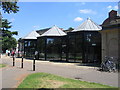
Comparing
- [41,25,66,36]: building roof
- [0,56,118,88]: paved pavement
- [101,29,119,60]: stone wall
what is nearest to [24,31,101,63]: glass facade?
[41,25,66,36]: building roof

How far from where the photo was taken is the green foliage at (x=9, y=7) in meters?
15.1

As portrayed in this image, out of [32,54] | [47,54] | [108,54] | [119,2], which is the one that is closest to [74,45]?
[47,54]

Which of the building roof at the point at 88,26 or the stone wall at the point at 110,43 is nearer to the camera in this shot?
the stone wall at the point at 110,43

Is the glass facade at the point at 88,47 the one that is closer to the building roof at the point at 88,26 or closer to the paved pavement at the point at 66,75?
the building roof at the point at 88,26

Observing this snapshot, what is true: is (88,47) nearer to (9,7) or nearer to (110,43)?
(110,43)

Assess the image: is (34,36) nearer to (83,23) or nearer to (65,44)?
(65,44)

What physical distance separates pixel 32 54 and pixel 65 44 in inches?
371

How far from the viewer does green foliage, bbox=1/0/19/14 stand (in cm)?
1507

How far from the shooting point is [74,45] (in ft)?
82.8

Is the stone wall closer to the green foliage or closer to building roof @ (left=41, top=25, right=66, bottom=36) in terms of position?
the green foliage

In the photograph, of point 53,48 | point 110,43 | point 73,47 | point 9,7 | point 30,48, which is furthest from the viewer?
point 30,48

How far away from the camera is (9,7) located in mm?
15297

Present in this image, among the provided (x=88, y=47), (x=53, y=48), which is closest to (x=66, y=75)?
(x=88, y=47)

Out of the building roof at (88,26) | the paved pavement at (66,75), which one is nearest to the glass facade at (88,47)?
the building roof at (88,26)
